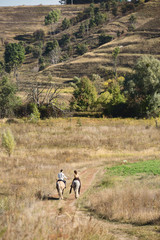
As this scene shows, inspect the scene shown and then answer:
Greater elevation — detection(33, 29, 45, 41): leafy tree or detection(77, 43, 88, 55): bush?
detection(33, 29, 45, 41): leafy tree

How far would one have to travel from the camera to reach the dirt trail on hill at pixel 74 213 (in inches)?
214

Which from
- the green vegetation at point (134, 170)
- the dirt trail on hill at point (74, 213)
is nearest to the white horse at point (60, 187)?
the dirt trail on hill at point (74, 213)

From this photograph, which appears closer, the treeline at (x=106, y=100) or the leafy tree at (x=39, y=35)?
the treeline at (x=106, y=100)

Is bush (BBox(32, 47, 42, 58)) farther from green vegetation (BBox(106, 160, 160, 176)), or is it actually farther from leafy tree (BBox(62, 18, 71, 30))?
green vegetation (BBox(106, 160, 160, 176))

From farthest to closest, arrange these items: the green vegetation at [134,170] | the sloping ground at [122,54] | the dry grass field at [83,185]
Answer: the sloping ground at [122,54]
the green vegetation at [134,170]
the dry grass field at [83,185]

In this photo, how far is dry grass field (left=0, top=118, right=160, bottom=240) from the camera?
→ 200 inches

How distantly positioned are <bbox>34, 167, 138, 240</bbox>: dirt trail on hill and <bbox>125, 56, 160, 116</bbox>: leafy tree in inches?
1393

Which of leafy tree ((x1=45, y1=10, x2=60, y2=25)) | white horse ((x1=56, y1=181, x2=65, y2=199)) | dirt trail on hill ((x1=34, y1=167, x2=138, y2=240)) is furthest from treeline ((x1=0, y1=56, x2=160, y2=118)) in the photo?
leafy tree ((x1=45, y1=10, x2=60, y2=25))

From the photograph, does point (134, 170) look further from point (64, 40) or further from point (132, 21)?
point (64, 40)

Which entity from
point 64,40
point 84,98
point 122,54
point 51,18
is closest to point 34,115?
point 84,98

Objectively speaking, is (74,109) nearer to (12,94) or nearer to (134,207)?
(12,94)

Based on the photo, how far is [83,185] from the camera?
1617 centimetres

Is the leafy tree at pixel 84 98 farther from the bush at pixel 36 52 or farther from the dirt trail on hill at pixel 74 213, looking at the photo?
the bush at pixel 36 52

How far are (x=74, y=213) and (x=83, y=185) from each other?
1051cm
